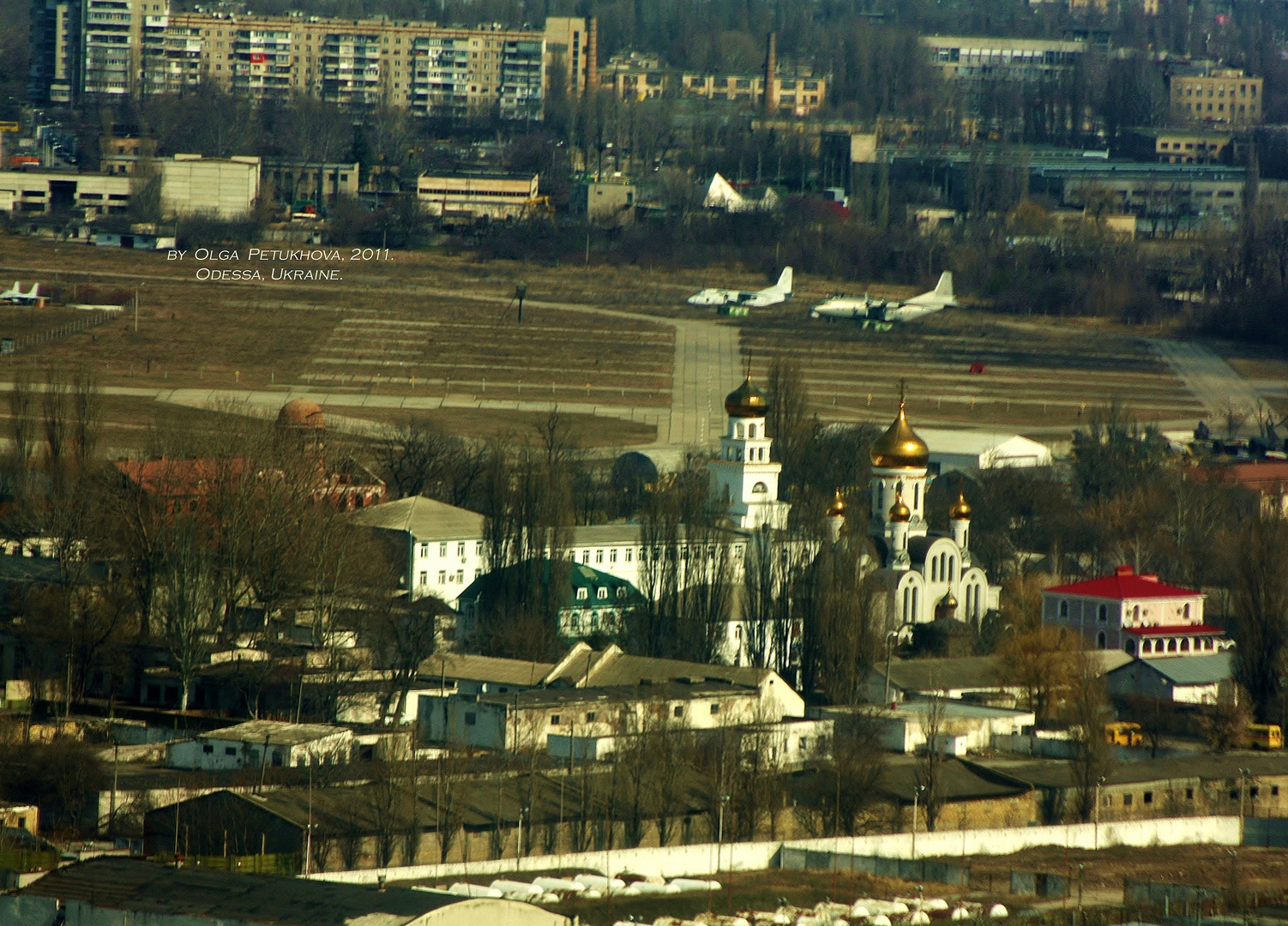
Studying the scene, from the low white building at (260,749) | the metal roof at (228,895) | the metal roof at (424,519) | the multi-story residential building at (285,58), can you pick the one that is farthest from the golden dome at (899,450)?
the multi-story residential building at (285,58)

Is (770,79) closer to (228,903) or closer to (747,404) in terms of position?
(747,404)

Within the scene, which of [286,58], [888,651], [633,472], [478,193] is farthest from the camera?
[286,58]

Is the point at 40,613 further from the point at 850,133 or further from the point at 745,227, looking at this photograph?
the point at 850,133

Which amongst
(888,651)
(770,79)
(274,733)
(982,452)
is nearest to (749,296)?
(982,452)

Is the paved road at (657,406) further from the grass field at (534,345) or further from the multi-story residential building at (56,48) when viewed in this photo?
the multi-story residential building at (56,48)

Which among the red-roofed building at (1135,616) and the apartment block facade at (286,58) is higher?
the apartment block facade at (286,58)

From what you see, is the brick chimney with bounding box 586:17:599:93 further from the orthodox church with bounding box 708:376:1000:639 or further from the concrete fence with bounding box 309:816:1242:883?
the concrete fence with bounding box 309:816:1242:883

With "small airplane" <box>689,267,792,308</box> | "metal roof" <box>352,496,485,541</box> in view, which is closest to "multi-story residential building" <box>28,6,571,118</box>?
"small airplane" <box>689,267,792,308</box>
